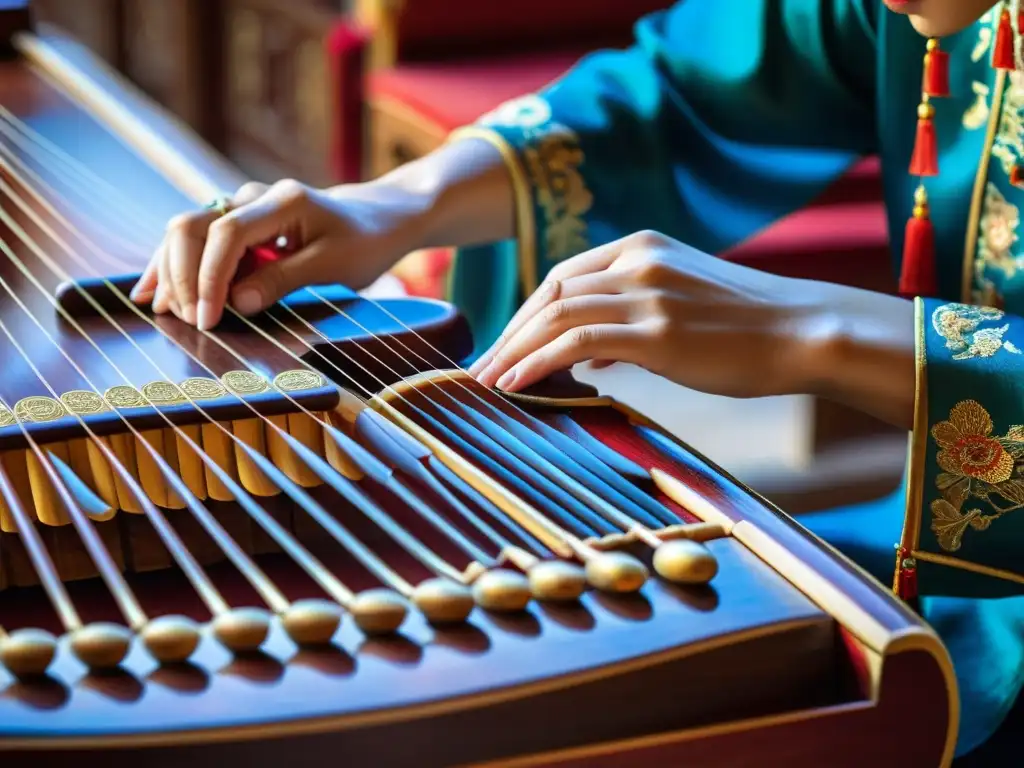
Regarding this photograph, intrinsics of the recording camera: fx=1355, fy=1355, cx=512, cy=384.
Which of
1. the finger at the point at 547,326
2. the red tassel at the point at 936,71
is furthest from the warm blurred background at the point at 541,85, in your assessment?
the finger at the point at 547,326

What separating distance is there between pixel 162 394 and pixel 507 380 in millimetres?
187

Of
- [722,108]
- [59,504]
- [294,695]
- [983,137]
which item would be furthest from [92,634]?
[722,108]

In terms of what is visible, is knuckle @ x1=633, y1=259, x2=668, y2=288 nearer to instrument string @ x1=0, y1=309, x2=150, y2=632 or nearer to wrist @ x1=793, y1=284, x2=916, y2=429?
wrist @ x1=793, y1=284, x2=916, y2=429

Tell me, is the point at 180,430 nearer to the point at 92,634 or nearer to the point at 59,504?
the point at 59,504

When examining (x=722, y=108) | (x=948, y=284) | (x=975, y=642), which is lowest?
(x=975, y=642)

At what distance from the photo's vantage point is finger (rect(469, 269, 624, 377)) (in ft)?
2.60

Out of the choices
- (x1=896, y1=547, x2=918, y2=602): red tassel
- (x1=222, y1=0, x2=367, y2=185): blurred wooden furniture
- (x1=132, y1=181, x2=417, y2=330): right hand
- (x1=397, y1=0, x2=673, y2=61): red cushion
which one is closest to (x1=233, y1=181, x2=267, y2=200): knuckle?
(x1=132, y1=181, x2=417, y2=330): right hand

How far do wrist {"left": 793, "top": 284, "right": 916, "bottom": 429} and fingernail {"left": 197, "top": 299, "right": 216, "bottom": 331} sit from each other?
367mm

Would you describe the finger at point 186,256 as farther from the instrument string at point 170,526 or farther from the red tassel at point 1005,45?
the red tassel at point 1005,45

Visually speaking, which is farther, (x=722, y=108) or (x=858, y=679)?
(x=722, y=108)

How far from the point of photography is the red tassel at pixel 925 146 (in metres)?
1.06

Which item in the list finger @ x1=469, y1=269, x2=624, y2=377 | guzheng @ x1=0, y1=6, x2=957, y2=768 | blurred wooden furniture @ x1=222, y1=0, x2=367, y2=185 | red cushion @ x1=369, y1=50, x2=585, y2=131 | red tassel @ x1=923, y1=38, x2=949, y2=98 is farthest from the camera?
blurred wooden furniture @ x1=222, y1=0, x2=367, y2=185

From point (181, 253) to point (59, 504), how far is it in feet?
0.95

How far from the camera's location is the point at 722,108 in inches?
51.7
